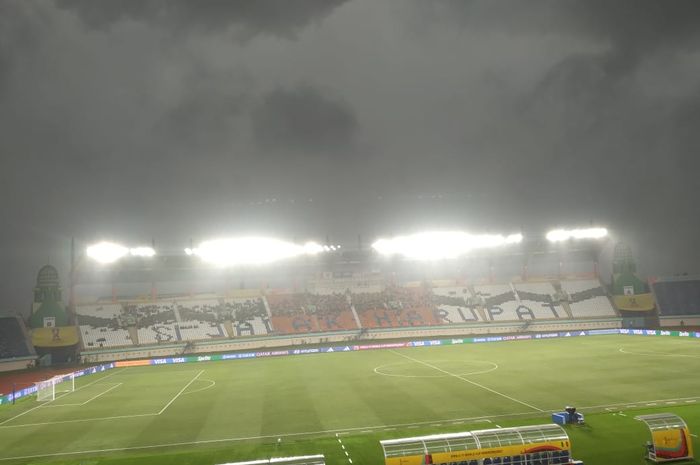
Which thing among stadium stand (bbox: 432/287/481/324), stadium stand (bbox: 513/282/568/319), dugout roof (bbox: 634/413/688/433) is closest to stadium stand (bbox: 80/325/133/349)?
stadium stand (bbox: 432/287/481/324)

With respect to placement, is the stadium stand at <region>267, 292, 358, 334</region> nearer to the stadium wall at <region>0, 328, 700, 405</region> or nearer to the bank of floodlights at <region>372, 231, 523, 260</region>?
the stadium wall at <region>0, 328, 700, 405</region>

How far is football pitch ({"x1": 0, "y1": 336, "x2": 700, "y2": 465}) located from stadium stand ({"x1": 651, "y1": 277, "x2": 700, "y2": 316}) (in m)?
26.2

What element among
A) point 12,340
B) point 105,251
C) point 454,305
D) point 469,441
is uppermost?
point 105,251

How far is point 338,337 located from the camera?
64.4 meters

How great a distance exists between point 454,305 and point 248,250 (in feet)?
103

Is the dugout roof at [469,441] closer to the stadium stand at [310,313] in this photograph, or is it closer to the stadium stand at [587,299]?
the stadium stand at [310,313]

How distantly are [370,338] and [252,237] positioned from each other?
21.7 m

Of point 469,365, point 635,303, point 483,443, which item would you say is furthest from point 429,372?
point 635,303

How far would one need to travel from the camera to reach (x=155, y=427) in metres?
23.6

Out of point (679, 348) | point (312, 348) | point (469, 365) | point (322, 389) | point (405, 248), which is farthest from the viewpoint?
point (405, 248)

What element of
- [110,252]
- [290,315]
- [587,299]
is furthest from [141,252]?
[587,299]

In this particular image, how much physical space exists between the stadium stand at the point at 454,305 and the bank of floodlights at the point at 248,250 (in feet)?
63.5

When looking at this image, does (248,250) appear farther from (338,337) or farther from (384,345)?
(384,345)

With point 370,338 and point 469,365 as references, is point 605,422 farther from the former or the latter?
point 370,338
